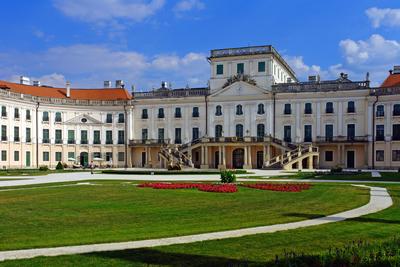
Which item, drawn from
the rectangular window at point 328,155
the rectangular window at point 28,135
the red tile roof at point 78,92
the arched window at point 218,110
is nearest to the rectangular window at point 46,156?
the rectangular window at point 28,135

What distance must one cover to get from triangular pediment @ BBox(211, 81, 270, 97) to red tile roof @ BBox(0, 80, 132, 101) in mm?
17522

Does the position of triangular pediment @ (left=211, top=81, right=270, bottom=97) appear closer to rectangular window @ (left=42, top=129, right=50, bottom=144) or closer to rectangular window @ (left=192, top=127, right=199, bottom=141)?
rectangular window @ (left=192, top=127, right=199, bottom=141)

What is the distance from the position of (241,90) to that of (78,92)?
2880 centimetres

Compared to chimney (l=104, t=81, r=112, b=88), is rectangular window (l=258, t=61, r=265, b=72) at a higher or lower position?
higher

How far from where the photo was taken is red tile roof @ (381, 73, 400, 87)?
60.2 metres

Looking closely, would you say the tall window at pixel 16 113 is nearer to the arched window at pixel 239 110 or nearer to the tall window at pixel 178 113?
the tall window at pixel 178 113

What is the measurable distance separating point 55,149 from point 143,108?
15.2 metres

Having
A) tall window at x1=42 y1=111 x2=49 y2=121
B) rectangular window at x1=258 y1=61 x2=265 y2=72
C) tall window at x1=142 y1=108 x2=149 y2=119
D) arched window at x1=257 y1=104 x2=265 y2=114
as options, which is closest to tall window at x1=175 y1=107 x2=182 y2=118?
tall window at x1=142 y1=108 x2=149 y2=119

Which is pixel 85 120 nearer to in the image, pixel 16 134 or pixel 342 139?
pixel 16 134

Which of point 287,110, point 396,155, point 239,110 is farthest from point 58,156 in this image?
point 396,155

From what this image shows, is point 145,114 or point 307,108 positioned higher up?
point 307,108

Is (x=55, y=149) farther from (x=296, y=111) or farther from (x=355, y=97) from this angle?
(x=355, y=97)

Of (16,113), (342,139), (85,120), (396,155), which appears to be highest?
(16,113)

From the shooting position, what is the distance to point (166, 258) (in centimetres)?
908
